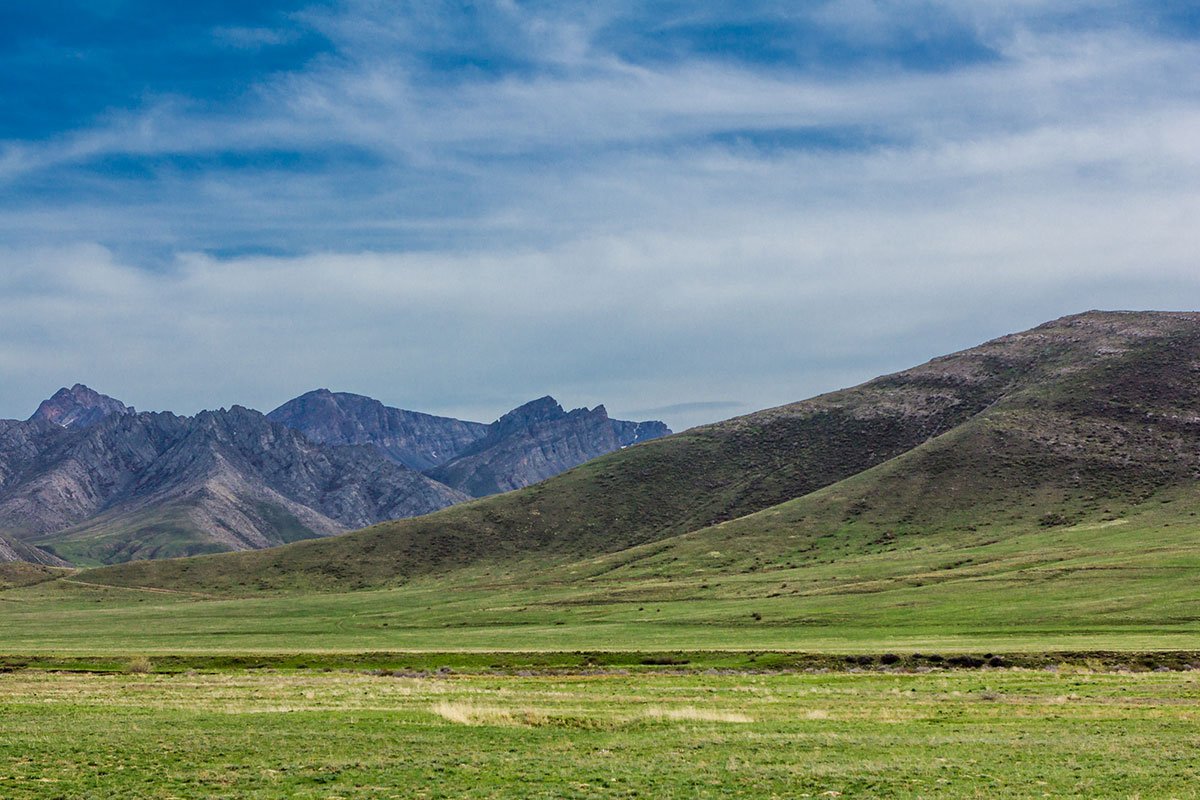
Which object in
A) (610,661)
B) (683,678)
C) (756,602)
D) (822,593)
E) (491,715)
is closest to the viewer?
(491,715)

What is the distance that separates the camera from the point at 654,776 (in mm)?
27828

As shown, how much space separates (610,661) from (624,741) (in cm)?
4207

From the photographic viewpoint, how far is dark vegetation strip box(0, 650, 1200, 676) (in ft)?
206

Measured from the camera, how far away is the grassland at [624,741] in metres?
26.2

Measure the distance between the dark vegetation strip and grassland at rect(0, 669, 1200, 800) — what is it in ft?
28.8

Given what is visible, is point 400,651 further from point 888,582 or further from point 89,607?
point 89,607

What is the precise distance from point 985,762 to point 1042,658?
39506mm

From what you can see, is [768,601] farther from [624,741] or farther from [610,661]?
[624,741]

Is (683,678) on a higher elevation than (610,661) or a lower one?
higher

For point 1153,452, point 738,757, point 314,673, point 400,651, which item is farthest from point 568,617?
point 1153,452

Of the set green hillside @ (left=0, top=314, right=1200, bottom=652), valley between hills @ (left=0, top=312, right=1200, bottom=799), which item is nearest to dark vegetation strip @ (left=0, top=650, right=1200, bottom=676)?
valley between hills @ (left=0, top=312, right=1200, bottom=799)

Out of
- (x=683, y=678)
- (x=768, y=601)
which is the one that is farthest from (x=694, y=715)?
(x=768, y=601)

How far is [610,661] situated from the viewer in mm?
75750

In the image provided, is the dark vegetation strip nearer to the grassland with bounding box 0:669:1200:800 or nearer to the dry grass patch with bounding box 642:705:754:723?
the grassland with bounding box 0:669:1200:800
